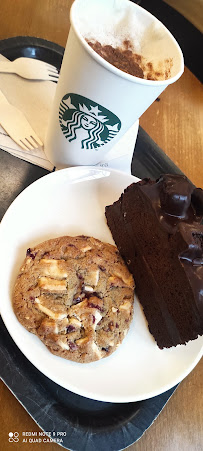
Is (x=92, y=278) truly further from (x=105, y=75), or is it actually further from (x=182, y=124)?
(x=182, y=124)

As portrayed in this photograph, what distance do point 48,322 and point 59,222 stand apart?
0.30 metres

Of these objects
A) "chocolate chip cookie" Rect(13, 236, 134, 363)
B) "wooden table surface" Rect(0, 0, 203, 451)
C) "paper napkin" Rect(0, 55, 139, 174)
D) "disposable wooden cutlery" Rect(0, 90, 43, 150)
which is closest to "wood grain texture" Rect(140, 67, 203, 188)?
"wooden table surface" Rect(0, 0, 203, 451)

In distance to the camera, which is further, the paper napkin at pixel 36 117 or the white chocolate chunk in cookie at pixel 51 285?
the paper napkin at pixel 36 117

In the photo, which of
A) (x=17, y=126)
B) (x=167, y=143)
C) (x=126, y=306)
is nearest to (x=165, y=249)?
(x=126, y=306)

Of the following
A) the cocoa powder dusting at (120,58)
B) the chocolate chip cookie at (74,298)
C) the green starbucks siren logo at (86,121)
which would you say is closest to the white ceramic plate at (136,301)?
the chocolate chip cookie at (74,298)

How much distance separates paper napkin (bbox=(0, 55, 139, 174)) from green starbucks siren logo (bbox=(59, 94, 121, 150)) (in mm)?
167

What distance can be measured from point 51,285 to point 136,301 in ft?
0.95

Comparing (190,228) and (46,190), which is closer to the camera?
(190,228)

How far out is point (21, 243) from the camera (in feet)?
3.26

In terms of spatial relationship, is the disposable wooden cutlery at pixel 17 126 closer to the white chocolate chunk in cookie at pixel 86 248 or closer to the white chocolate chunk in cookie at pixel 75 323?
the white chocolate chunk in cookie at pixel 86 248

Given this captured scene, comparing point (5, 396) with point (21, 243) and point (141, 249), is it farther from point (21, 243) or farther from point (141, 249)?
point (141, 249)

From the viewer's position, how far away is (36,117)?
3.86 feet

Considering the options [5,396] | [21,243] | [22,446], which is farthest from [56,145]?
[22,446]

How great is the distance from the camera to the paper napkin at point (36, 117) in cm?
112
